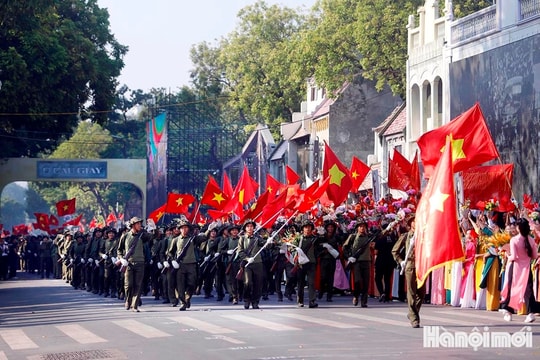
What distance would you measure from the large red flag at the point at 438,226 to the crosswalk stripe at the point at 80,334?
202 inches

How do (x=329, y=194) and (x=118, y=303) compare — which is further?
(x=329, y=194)

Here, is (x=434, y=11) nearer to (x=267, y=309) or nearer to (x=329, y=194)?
(x=329, y=194)

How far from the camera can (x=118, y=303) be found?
96.8 feet

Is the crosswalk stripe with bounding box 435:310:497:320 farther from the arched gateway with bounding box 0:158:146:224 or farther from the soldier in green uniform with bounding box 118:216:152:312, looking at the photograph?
the arched gateway with bounding box 0:158:146:224

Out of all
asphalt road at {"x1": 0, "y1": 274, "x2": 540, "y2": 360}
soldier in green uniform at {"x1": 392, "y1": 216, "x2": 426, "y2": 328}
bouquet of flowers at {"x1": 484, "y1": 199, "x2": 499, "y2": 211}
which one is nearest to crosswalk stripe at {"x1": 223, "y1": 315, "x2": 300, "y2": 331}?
asphalt road at {"x1": 0, "y1": 274, "x2": 540, "y2": 360}

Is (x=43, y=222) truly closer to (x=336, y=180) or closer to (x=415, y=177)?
(x=336, y=180)

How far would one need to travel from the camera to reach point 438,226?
16.0 meters

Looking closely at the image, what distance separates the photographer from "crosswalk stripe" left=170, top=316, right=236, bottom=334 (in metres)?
19.1

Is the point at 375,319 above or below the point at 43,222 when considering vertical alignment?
below

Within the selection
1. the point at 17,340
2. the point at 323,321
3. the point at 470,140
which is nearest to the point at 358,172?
the point at 470,140

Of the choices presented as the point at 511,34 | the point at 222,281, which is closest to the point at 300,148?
the point at 511,34

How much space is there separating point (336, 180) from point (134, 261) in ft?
30.9

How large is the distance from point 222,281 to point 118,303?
2.75m

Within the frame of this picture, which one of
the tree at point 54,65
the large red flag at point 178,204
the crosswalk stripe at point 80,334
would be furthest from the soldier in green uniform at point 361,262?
the tree at point 54,65
